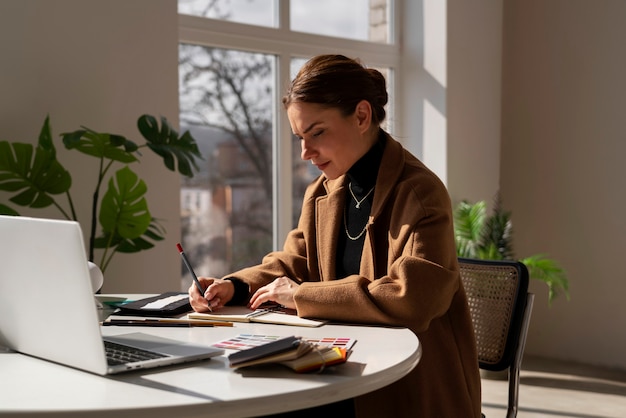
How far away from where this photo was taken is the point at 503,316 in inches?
83.6

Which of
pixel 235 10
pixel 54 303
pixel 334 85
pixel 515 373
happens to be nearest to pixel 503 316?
pixel 515 373

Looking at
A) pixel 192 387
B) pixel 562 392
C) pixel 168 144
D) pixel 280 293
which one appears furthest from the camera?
pixel 562 392

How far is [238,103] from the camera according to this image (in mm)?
4160

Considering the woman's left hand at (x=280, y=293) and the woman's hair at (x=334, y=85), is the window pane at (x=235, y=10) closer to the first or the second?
the woman's hair at (x=334, y=85)

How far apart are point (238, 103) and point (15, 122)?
4.05 ft

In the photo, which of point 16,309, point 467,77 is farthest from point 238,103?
point 16,309

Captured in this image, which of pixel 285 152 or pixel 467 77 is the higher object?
pixel 467 77

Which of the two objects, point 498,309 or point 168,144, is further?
point 168,144

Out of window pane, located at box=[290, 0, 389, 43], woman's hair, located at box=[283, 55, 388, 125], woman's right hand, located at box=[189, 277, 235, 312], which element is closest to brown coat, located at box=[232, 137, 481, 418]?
woman's hair, located at box=[283, 55, 388, 125]

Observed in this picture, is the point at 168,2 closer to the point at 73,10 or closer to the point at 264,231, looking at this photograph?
the point at 73,10

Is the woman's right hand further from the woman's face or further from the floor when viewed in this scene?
the floor

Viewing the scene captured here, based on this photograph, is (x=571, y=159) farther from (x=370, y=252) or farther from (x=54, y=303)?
(x=54, y=303)

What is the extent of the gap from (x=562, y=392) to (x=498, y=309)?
7.99 feet

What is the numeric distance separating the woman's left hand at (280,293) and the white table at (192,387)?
0.35 metres
